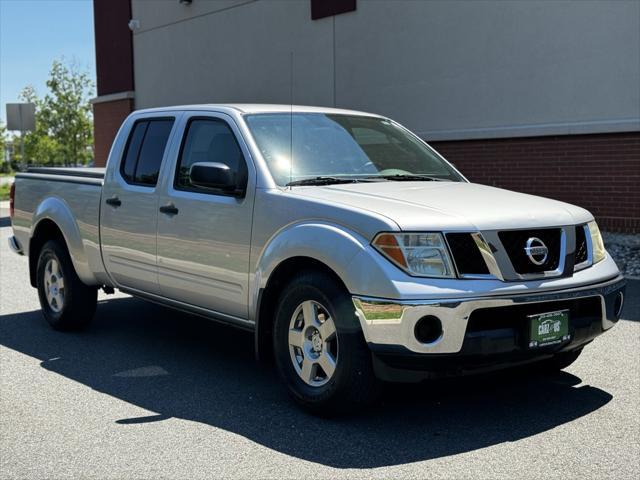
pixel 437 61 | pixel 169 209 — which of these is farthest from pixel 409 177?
pixel 437 61

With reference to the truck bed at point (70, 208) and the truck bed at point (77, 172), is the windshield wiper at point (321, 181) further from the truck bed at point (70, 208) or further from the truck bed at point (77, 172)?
the truck bed at point (77, 172)

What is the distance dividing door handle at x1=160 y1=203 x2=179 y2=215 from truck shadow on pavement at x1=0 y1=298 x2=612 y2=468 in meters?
1.14

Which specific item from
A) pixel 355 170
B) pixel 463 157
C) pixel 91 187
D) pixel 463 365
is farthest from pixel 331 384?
A: pixel 463 157

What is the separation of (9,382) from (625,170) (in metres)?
9.63

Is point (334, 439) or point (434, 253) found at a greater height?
point (434, 253)

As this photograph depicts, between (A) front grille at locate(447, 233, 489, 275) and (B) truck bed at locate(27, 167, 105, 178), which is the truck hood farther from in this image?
(B) truck bed at locate(27, 167, 105, 178)

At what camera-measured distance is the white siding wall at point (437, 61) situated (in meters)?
12.6

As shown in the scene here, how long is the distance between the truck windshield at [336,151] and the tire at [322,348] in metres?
0.87

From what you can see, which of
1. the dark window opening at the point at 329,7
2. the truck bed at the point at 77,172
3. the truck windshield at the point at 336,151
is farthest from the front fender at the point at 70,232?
the dark window opening at the point at 329,7

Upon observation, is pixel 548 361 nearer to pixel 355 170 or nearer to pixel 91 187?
pixel 355 170

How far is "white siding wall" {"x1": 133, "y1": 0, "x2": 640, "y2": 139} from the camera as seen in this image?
498 inches

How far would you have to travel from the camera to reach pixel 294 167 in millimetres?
5539

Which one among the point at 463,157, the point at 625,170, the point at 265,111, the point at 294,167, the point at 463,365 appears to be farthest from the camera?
the point at 463,157

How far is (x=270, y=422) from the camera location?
191 inches
